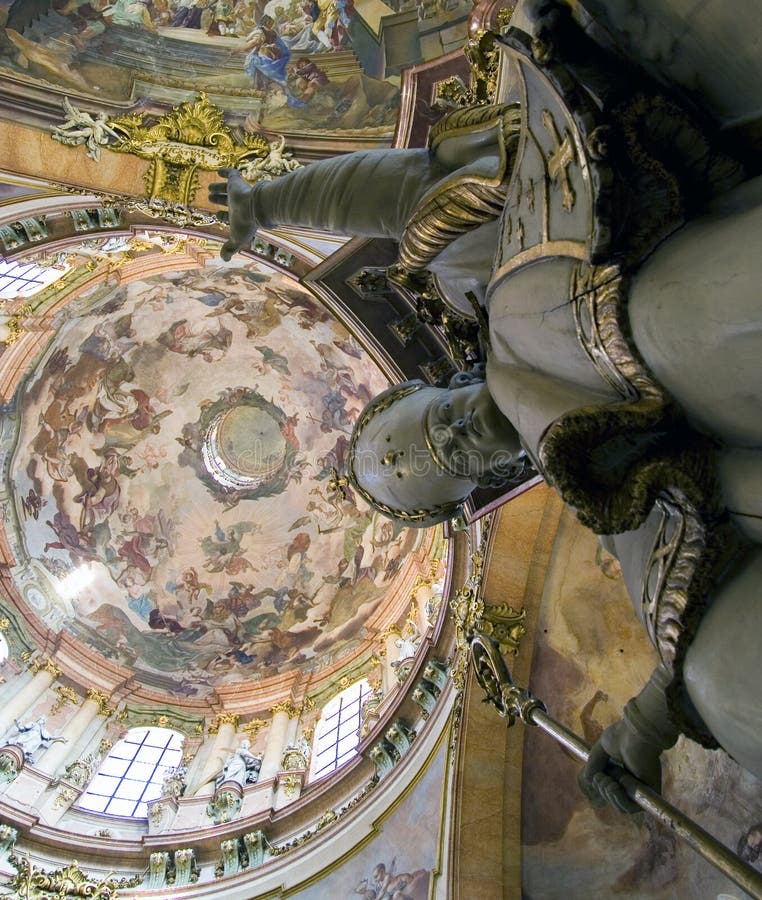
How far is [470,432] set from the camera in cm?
312

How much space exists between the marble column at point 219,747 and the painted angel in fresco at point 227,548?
382cm

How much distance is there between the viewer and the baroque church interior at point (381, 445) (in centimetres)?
173

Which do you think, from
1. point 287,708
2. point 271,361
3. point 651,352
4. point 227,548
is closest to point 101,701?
point 287,708

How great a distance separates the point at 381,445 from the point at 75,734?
1237cm

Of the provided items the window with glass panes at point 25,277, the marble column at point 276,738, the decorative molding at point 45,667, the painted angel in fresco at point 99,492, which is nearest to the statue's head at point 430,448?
the window with glass panes at point 25,277

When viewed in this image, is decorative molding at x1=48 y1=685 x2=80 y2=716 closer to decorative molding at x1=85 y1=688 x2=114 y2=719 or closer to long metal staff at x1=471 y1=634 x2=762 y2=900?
decorative molding at x1=85 y1=688 x2=114 y2=719

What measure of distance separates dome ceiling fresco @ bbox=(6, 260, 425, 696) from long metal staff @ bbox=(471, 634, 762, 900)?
905 cm

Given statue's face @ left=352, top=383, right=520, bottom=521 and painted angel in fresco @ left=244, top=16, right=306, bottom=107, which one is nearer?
statue's face @ left=352, top=383, right=520, bottom=521

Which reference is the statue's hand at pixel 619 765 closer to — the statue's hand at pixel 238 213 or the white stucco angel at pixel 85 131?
the statue's hand at pixel 238 213

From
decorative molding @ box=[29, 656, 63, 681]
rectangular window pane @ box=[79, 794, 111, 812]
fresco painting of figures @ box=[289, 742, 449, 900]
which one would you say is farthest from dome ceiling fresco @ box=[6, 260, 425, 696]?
fresco painting of figures @ box=[289, 742, 449, 900]

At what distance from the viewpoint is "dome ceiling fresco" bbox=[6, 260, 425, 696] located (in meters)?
14.2

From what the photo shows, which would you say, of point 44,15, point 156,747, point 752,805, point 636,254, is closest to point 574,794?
point 752,805

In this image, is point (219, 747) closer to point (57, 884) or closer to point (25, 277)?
point (57, 884)

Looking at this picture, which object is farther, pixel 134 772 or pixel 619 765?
pixel 134 772
